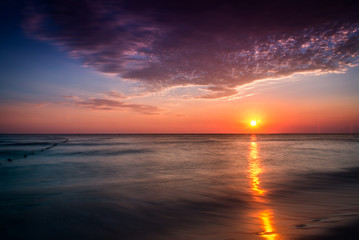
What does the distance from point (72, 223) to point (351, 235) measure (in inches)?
236

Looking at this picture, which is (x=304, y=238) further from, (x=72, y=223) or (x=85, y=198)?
(x=85, y=198)

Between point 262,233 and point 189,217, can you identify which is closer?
point 262,233

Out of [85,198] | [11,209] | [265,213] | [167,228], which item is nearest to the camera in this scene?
[167,228]

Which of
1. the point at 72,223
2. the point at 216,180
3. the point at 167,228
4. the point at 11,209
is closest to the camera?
the point at 167,228

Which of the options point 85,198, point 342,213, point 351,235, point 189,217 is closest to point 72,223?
point 85,198

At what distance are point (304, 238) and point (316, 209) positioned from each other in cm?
219

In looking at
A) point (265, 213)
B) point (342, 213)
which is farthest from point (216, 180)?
point (342, 213)

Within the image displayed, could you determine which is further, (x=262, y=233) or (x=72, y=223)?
(x=72, y=223)

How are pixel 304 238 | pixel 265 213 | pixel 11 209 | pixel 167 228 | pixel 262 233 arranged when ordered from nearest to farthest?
pixel 304 238, pixel 262 233, pixel 167 228, pixel 265 213, pixel 11 209

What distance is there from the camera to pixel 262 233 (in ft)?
13.7

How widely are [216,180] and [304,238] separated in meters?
6.02

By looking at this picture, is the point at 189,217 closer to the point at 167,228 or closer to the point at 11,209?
the point at 167,228

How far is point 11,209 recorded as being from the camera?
5.91m

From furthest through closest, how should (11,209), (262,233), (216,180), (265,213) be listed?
1. (216,180)
2. (11,209)
3. (265,213)
4. (262,233)
